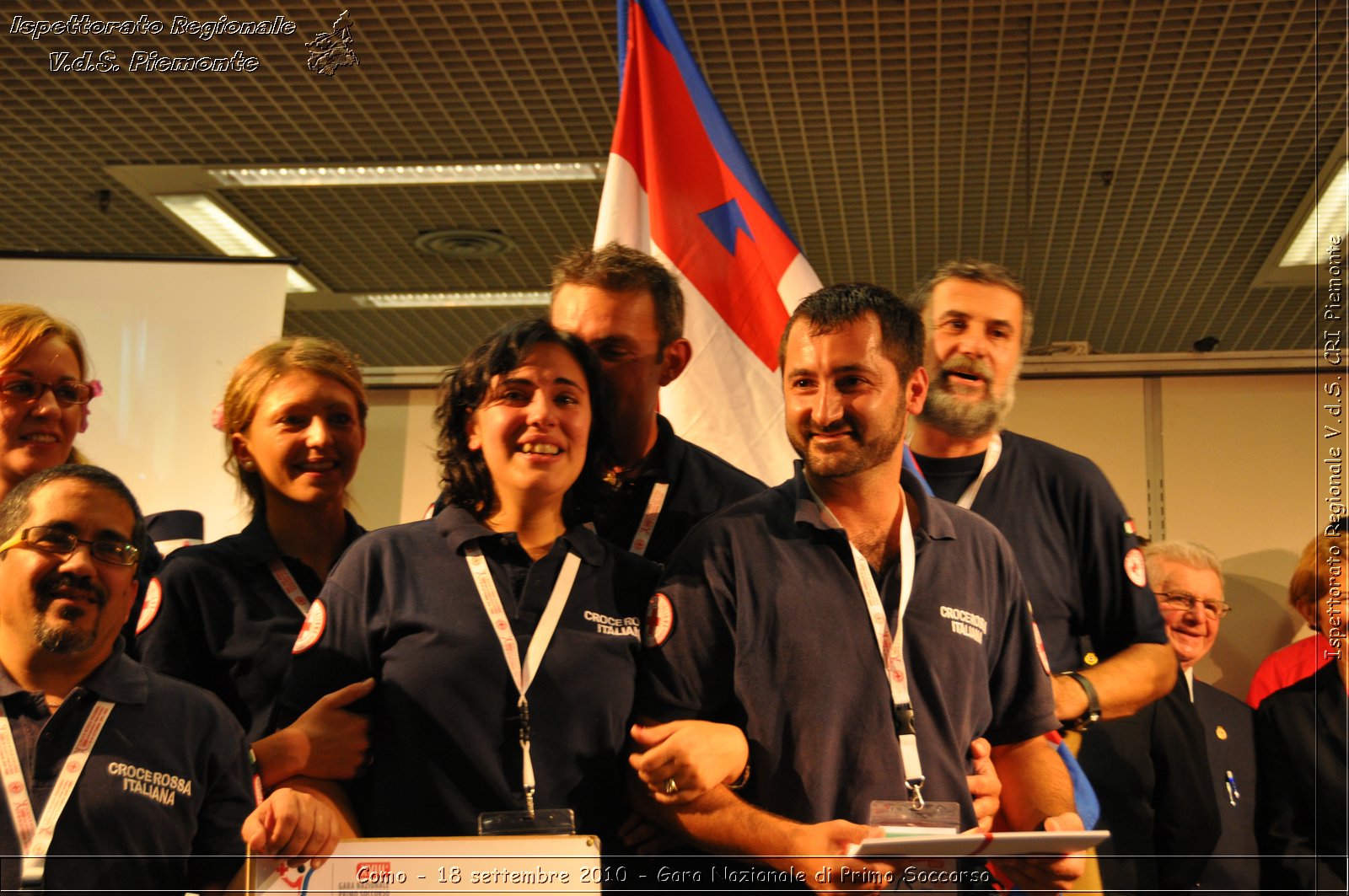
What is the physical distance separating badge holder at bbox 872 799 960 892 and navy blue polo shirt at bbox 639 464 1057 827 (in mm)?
81

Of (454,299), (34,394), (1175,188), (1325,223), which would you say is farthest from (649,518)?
(454,299)

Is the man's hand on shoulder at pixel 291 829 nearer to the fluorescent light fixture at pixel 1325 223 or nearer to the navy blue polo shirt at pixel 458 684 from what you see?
the navy blue polo shirt at pixel 458 684

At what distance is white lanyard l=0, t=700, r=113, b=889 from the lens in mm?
1981

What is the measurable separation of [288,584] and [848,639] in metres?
1.17

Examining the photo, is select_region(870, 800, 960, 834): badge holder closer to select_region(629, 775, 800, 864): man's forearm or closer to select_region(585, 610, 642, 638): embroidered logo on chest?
select_region(629, 775, 800, 864): man's forearm

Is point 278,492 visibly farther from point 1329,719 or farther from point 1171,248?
point 1171,248

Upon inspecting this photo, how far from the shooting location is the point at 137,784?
2.08 meters

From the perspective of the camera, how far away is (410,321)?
27.9ft

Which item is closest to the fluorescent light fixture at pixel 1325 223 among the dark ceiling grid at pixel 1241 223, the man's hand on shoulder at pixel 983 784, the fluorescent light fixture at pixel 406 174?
the dark ceiling grid at pixel 1241 223

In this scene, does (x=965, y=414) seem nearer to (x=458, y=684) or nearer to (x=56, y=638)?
(x=458, y=684)

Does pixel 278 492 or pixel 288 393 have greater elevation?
pixel 288 393

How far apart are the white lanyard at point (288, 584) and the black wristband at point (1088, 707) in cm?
158

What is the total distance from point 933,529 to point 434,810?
3.36 ft

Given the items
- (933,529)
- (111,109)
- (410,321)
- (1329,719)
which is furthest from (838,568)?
(410,321)
